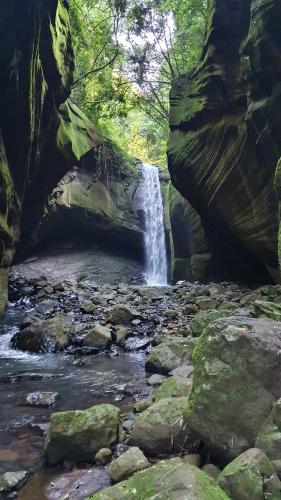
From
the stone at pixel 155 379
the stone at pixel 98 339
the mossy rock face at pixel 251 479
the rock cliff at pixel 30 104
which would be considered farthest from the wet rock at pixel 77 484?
the rock cliff at pixel 30 104

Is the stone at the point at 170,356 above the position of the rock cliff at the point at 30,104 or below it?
below

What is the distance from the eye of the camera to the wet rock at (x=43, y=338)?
27.5 ft

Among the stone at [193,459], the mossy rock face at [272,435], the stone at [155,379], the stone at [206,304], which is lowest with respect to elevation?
the stone at [155,379]

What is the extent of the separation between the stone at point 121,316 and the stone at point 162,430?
610 cm

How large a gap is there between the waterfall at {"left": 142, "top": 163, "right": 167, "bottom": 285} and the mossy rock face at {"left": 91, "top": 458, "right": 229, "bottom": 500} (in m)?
18.4

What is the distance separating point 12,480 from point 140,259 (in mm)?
19744

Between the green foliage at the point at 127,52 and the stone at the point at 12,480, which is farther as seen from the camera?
the green foliage at the point at 127,52

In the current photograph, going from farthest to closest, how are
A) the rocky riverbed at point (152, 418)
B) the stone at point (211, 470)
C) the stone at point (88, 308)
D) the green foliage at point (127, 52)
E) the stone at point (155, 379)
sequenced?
the green foliage at point (127, 52) → the stone at point (88, 308) → the stone at point (155, 379) → the stone at point (211, 470) → the rocky riverbed at point (152, 418)

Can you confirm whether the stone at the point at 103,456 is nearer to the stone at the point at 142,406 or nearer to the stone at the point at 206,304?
the stone at the point at 142,406

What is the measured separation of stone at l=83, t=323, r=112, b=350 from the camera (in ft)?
27.3

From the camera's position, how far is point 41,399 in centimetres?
537

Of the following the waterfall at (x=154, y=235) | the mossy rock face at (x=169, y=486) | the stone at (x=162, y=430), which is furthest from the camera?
the waterfall at (x=154, y=235)

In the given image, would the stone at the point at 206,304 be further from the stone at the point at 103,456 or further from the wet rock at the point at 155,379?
the stone at the point at 103,456

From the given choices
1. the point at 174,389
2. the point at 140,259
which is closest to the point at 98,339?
the point at 174,389
